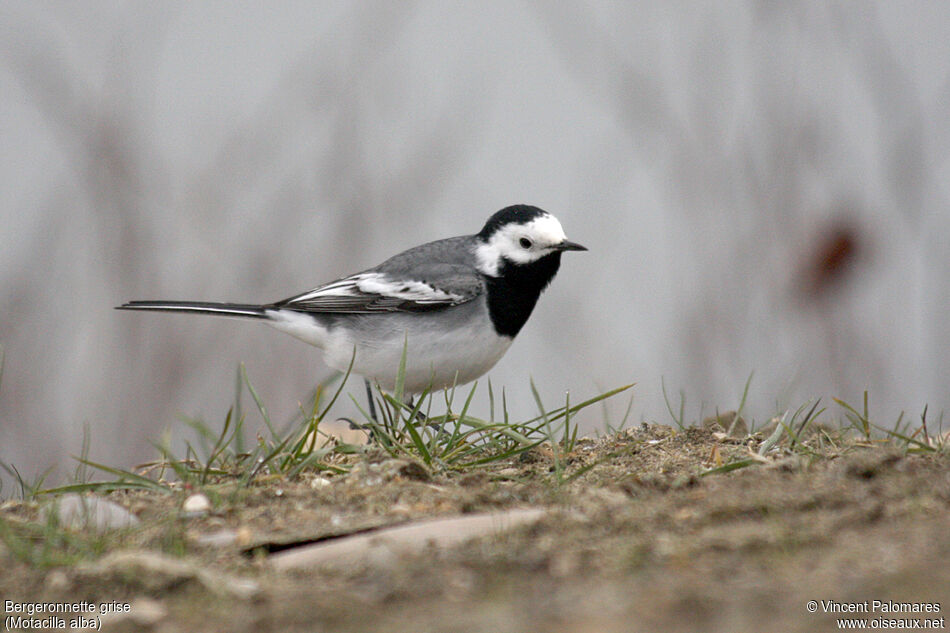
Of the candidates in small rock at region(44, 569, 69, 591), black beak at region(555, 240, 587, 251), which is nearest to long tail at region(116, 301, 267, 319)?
black beak at region(555, 240, 587, 251)

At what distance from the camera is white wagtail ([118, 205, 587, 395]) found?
19.1 feet

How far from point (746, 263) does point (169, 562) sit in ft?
18.4

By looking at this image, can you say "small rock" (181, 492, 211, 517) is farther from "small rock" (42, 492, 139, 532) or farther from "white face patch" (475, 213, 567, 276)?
"white face patch" (475, 213, 567, 276)

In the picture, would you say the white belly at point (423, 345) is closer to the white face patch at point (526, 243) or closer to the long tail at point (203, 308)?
the white face patch at point (526, 243)

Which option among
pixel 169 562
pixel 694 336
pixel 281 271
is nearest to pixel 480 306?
pixel 694 336

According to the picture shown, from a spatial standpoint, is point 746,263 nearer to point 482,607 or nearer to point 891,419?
point 891,419

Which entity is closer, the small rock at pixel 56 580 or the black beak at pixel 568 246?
the small rock at pixel 56 580

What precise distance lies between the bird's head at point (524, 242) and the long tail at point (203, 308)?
4.92 feet

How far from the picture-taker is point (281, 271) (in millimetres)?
7934

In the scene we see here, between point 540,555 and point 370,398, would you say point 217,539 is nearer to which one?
point 540,555

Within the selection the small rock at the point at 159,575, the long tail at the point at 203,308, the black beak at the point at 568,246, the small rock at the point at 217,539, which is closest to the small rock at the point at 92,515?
the small rock at the point at 217,539

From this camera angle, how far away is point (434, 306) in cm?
591

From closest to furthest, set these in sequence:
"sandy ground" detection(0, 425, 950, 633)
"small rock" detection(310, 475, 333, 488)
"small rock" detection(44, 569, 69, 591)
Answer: "sandy ground" detection(0, 425, 950, 633)
"small rock" detection(44, 569, 69, 591)
"small rock" detection(310, 475, 333, 488)

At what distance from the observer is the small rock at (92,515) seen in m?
3.14
